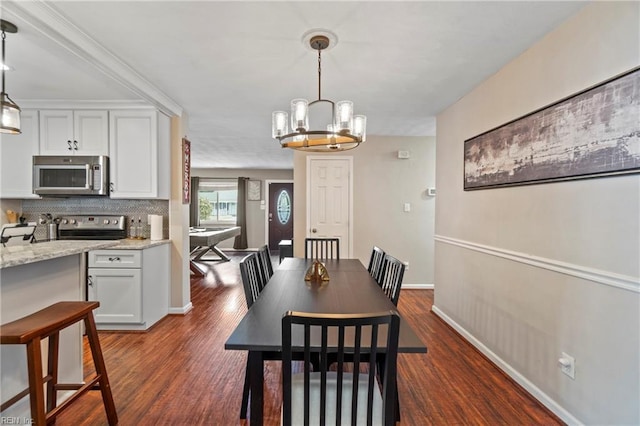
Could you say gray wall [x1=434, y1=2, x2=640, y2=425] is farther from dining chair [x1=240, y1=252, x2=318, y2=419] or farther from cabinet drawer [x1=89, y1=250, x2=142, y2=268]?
cabinet drawer [x1=89, y1=250, x2=142, y2=268]

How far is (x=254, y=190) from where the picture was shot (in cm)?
915

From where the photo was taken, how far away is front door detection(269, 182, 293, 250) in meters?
9.19

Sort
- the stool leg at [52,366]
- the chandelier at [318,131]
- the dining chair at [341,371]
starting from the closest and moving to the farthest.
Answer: the dining chair at [341,371]
the stool leg at [52,366]
the chandelier at [318,131]

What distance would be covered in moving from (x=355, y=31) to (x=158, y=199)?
2851 millimetres

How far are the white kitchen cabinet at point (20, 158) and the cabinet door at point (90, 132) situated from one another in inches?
16.4

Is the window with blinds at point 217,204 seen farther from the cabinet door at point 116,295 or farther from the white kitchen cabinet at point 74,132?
the cabinet door at point 116,295

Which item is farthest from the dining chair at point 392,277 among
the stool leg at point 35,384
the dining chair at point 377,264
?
the stool leg at point 35,384

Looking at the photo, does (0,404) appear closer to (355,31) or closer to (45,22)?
(45,22)

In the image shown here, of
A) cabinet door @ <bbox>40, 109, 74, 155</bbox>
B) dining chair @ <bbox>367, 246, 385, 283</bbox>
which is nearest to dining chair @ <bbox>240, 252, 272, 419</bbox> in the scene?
dining chair @ <bbox>367, 246, 385, 283</bbox>

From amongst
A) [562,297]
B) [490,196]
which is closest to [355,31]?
[490,196]

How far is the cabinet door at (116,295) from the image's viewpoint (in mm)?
3176

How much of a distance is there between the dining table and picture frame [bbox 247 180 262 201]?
636 cm

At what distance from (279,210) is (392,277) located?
7207mm

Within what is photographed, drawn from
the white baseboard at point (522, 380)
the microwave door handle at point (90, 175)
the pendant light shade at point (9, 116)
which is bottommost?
the white baseboard at point (522, 380)
